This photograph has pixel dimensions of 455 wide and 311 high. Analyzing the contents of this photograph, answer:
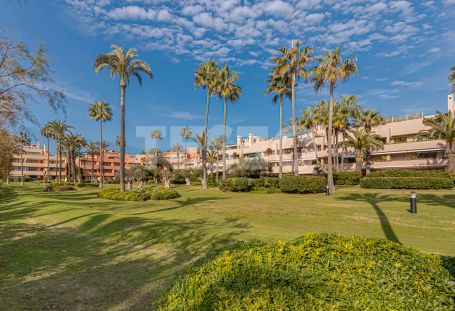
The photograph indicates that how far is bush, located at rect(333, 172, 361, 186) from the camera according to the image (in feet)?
139

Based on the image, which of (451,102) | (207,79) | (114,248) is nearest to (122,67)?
(207,79)

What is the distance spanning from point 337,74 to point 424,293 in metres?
33.3

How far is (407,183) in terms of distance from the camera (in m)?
33.8

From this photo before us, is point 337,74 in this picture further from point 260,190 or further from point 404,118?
point 404,118

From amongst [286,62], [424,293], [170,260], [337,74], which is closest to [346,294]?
[424,293]

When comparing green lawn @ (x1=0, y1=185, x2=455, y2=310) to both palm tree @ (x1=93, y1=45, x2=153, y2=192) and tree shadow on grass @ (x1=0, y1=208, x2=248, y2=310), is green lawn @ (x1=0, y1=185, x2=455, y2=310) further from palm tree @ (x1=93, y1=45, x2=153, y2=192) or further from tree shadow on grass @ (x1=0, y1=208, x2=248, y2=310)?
palm tree @ (x1=93, y1=45, x2=153, y2=192)

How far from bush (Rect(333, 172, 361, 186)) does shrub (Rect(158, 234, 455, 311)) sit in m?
41.9

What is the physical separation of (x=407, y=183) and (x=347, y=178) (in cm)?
927

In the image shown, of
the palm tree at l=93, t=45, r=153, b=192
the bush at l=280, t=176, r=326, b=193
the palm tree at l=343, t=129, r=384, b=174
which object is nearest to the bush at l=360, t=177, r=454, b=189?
the bush at l=280, t=176, r=326, b=193

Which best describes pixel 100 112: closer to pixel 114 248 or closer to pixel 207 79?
pixel 207 79

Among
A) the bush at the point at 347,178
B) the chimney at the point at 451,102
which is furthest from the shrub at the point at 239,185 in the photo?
the chimney at the point at 451,102

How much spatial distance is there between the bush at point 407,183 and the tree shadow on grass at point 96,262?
32.2m

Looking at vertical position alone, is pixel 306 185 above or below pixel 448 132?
below

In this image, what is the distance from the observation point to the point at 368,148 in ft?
157
